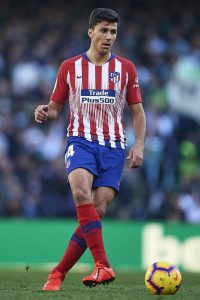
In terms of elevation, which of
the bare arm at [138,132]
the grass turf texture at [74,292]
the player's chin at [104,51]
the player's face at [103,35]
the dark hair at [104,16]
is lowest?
the grass turf texture at [74,292]

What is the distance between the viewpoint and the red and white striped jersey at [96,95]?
6309 mm

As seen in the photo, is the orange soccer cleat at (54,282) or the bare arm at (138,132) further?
the bare arm at (138,132)

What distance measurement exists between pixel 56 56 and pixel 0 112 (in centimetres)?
160

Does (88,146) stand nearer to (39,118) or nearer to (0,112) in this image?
(39,118)

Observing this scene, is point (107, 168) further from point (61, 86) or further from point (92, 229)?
point (61, 86)

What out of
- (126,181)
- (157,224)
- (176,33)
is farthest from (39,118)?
(176,33)

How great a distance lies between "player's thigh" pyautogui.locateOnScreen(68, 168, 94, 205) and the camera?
6.03 m

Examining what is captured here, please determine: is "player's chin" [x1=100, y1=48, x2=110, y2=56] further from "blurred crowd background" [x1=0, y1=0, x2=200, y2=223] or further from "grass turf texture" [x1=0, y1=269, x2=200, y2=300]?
"blurred crowd background" [x1=0, y1=0, x2=200, y2=223]

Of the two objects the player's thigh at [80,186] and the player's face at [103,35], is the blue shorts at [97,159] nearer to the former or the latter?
the player's thigh at [80,186]

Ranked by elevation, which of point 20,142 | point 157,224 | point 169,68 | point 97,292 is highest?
point 169,68

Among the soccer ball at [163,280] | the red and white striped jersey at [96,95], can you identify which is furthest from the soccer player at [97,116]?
the soccer ball at [163,280]

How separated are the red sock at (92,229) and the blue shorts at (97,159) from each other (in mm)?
289

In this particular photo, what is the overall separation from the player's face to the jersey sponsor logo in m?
0.31

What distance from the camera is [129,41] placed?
603 inches
